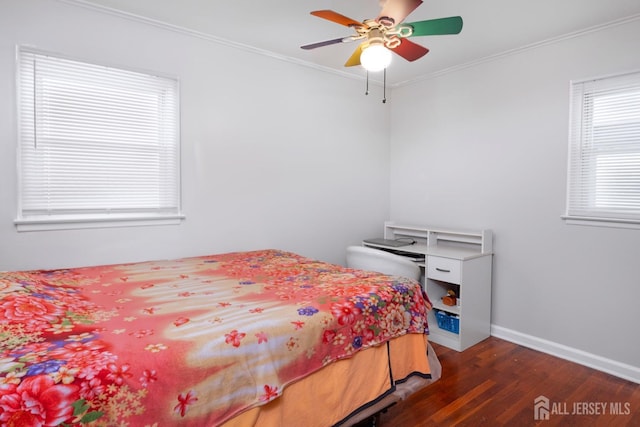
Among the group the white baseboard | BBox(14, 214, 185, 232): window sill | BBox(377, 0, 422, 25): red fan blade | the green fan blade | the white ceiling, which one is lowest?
the white baseboard

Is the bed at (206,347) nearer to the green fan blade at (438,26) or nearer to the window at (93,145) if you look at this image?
the window at (93,145)

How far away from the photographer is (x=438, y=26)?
189 cm

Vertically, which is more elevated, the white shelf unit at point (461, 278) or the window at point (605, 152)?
the window at point (605, 152)

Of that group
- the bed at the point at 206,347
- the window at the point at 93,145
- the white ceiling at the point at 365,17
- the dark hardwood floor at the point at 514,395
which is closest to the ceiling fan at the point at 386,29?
the white ceiling at the point at 365,17

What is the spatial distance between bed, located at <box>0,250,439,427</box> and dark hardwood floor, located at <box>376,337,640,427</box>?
308mm

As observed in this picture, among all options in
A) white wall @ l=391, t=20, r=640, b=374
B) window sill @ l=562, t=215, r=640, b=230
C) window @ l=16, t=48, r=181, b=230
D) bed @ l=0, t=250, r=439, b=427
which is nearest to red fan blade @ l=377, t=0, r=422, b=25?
bed @ l=0, t=250, r=439, b=427

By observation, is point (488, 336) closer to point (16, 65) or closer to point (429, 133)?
point (429, 133)

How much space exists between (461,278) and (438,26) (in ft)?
6.36

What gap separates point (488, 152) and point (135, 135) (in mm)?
3009

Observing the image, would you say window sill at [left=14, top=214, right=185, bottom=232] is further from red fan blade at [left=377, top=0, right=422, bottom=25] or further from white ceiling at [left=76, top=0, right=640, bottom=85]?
red fan blade at [left=377, top=0, right=422, bottom=25]

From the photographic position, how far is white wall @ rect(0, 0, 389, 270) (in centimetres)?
225

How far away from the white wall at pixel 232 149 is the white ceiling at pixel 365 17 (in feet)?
0.64

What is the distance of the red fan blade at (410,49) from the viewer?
2.12m

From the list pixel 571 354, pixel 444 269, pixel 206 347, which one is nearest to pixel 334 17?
pixel 206 347
